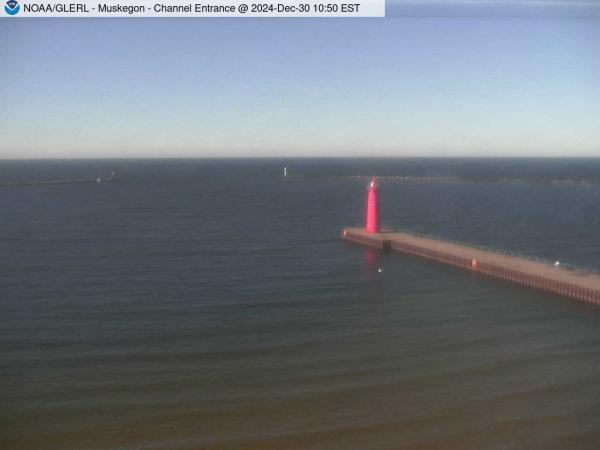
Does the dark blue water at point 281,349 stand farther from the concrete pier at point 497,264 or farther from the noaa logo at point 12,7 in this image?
the noaa logo at point 12,7

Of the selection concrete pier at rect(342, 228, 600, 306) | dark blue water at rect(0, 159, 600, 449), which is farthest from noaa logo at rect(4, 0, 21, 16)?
concrete pier at rect(342, 228, 600, 306)

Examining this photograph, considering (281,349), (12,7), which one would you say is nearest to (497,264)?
(281,349)

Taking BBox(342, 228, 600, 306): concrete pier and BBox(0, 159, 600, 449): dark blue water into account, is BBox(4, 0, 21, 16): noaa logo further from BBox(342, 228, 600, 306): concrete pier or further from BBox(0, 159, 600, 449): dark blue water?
BBox(342, 228, 600, 306): concrete pier

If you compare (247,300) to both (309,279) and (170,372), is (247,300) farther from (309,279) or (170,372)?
(170,372)

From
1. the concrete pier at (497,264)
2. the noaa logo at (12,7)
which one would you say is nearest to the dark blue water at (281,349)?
the concrete pier at (497,264)

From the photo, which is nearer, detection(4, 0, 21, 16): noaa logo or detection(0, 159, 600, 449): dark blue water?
detection(4, 0, 21, 16): noaa logo

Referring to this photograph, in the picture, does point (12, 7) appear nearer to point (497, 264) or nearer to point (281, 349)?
point (281, 349)
